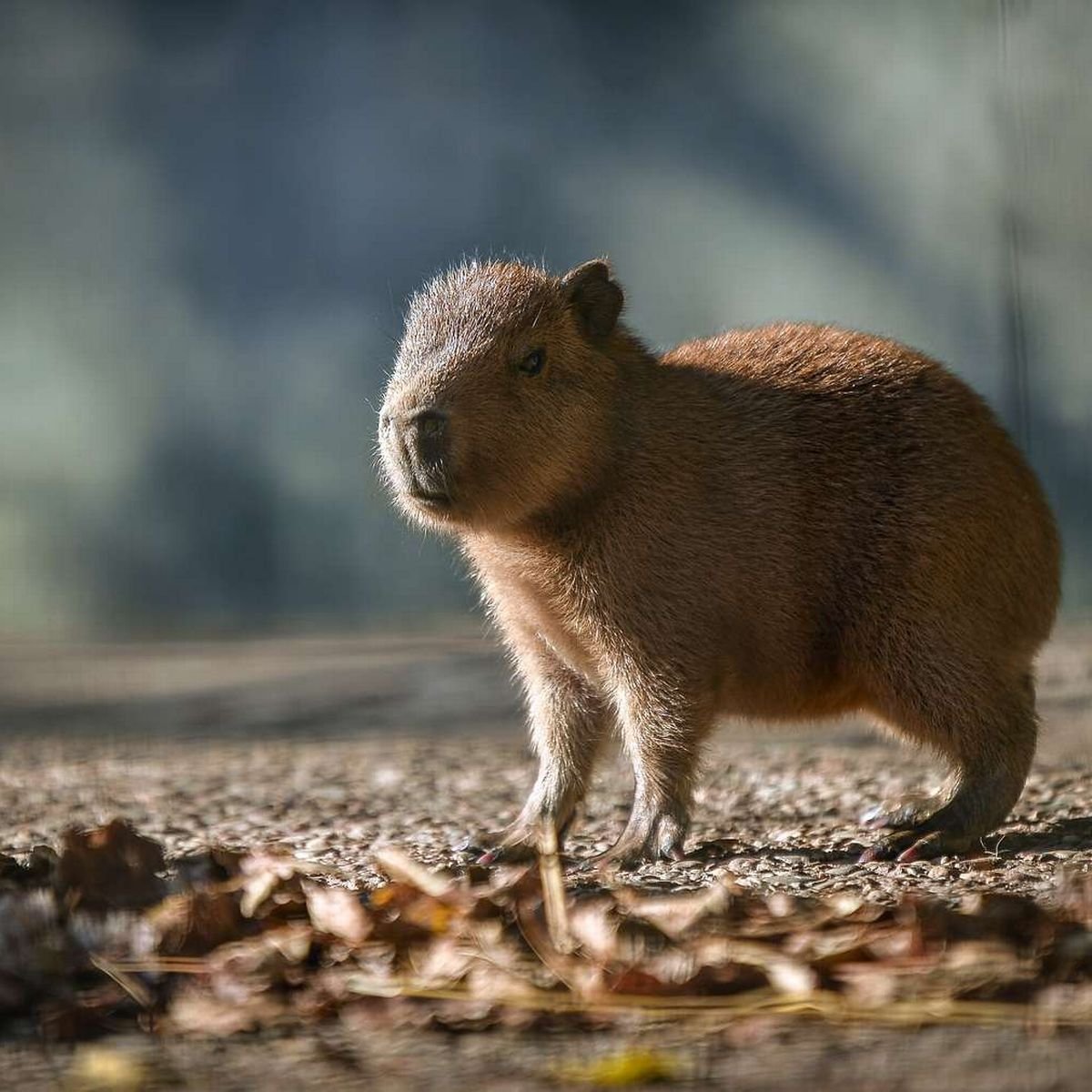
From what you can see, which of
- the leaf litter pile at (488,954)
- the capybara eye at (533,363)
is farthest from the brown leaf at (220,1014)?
the capybara eye at (533,363)

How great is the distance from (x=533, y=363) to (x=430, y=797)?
6.17 feet

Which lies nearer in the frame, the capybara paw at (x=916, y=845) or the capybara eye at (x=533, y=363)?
the capybara paw at (x=916, y=845)

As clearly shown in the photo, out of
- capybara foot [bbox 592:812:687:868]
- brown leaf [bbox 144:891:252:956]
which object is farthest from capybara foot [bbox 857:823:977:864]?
brown leaf [bbox 144:891:252:956]

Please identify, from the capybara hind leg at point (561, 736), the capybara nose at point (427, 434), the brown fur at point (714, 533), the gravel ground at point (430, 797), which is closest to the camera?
the gravel ground at point (430, 797)

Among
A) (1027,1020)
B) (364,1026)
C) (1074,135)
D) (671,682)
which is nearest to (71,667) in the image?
(671,682)

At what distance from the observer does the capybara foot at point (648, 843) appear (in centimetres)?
418

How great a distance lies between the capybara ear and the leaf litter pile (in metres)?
1.85

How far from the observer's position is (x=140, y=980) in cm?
289

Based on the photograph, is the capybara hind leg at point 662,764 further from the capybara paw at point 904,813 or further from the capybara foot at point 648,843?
the capybara paw at point 904,813

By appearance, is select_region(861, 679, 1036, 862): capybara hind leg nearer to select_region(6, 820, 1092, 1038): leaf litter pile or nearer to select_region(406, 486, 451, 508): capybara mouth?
select_region(6, 820, 1092, 1038): leaf litter pile

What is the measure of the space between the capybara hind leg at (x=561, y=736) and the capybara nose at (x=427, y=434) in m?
0.87

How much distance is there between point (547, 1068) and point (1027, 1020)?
0.78 meters

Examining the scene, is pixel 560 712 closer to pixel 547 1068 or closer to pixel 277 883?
pixel 277 883

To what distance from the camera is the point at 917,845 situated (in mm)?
4215
